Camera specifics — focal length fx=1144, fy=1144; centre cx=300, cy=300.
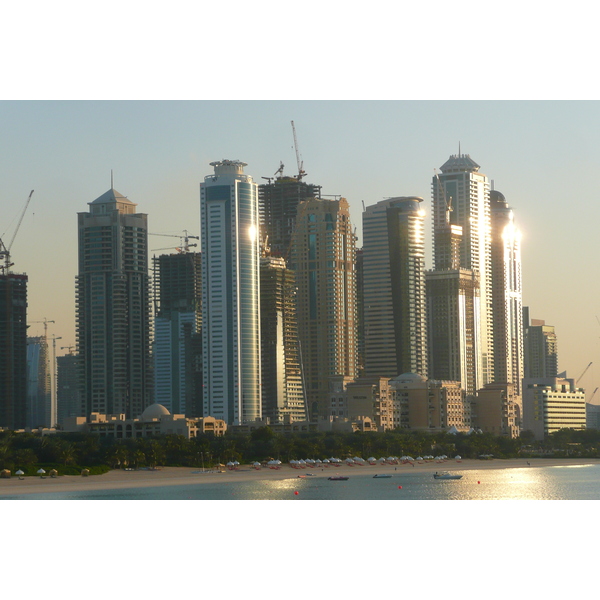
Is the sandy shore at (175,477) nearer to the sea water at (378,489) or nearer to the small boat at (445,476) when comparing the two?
the sea water at (378,489)

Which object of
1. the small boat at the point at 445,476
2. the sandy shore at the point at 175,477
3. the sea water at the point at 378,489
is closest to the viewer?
the sea water at the point at 378,489

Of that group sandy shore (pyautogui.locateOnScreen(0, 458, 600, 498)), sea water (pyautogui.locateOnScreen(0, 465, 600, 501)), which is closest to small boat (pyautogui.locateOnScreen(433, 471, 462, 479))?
sea water (pyautogui.locateOnScreen(0, 465, 600, 501))

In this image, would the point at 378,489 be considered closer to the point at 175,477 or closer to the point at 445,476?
the point at 445,476

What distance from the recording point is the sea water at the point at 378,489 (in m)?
111

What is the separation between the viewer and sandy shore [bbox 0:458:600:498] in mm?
122750

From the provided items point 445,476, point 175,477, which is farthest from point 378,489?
point 175,477

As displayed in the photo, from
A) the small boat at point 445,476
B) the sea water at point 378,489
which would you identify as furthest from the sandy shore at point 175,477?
the small boat at point 445,476

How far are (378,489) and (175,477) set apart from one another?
1174 inches

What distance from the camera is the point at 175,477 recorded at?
144 metres

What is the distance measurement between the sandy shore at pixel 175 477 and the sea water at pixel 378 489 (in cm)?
239

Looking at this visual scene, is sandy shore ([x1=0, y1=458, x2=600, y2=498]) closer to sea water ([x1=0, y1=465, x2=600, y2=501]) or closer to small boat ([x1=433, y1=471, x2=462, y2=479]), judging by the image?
sea water ([x1=0, y1=465, x2=600, y2=501])
